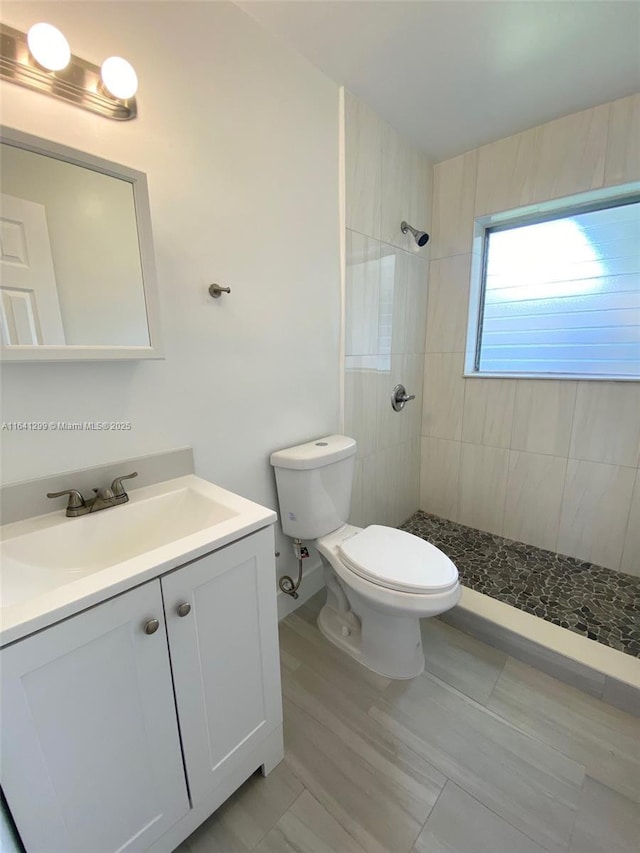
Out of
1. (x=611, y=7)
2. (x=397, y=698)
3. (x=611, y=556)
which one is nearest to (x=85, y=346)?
(x=397, y=698)

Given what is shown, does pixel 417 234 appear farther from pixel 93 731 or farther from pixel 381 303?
pixel 93 731

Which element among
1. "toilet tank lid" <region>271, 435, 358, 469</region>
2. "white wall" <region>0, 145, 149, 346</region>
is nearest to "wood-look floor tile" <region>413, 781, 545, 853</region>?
"toilet tank lid" <region>271, 435, 358, 469</region>

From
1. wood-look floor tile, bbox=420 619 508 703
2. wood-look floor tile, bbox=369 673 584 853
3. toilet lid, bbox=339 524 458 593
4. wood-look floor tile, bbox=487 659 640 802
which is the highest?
toilet lid, bbox=339 524 458 593

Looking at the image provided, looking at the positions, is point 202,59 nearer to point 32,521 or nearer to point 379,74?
point 379,74

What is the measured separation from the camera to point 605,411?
179 cm

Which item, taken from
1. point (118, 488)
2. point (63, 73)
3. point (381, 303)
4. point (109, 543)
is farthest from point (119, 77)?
point (381, 303)

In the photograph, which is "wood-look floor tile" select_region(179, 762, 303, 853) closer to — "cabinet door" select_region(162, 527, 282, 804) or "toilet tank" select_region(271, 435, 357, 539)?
"cabinet door" select_region(162, 527, 282, 804)

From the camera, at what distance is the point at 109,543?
38.0 inches

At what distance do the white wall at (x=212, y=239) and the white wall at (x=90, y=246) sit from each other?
0.33 feet

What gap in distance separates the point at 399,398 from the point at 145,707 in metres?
1.78

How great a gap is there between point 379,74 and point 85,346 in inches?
61.5

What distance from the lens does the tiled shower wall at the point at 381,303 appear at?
167 centimetres

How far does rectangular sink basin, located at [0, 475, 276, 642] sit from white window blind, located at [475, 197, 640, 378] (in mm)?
1870

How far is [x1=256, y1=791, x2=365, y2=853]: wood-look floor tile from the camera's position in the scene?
922 mm
